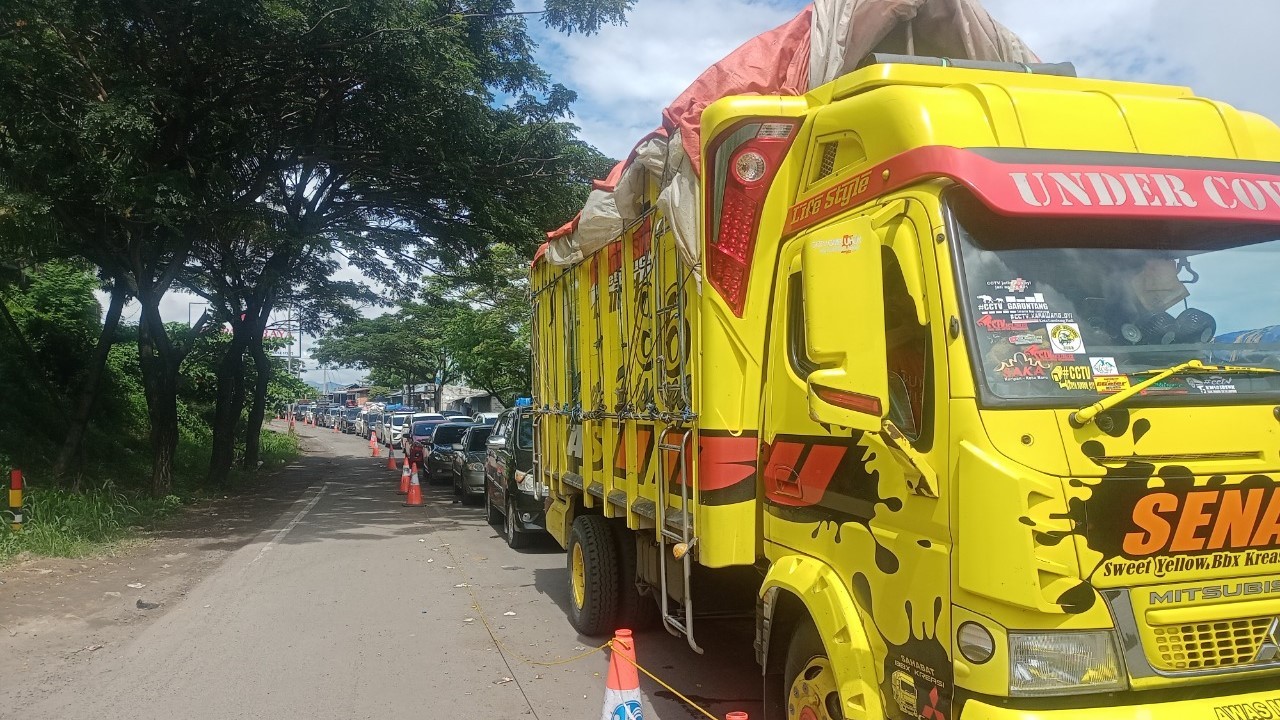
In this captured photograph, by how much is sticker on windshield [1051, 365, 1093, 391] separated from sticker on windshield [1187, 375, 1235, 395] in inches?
12.5

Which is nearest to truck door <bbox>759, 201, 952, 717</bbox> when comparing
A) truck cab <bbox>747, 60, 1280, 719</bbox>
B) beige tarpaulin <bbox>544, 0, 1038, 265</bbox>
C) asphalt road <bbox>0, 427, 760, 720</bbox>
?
truck cab <bbox>747, 60, 1280, 719</bbox>

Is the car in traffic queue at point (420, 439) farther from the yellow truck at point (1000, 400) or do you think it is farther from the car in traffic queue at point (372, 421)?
the car in traffic queue at point (372, 421)

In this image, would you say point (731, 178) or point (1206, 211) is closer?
point (1206, 211)

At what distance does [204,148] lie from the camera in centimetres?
1427

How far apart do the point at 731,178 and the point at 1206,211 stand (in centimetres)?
193

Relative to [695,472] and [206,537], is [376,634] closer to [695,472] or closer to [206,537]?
[695,472]

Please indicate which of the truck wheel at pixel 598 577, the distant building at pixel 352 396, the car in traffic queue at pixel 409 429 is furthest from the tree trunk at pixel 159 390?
the distant building at pixel 352 396

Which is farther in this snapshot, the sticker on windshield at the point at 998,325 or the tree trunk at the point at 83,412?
the tree trunk at the point at 83,412

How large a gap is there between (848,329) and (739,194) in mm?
1423

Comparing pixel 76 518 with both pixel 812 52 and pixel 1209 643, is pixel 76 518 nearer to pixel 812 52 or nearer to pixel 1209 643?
pixel 812 52

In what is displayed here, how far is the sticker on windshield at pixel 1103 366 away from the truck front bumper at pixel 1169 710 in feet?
3.20

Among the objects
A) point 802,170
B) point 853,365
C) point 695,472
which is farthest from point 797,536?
point 802,170

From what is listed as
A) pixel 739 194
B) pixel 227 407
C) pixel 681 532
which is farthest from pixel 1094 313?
pixel 227 407

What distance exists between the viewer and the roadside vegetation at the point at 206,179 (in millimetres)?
12250
